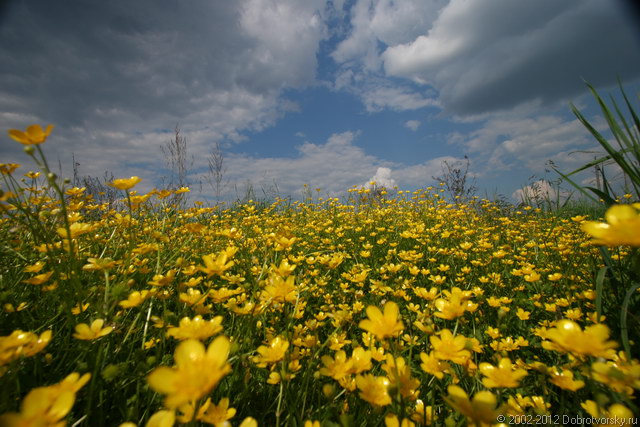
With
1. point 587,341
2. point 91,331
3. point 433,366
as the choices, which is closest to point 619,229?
point 587,341

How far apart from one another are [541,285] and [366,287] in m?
1.74

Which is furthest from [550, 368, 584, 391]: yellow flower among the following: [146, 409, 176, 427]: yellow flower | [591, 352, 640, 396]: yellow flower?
[146, 409, 176, 427]: yellow flower

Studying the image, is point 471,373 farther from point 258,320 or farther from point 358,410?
point 258,320

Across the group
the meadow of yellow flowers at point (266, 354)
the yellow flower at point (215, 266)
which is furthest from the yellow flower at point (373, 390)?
the yellow flower at point (215, 266)

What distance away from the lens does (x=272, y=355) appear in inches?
45.7

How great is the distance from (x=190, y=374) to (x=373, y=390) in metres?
0.60

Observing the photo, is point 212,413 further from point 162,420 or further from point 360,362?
point 360,362

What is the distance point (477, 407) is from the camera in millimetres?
713

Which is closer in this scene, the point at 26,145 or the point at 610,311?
the point at 26,145

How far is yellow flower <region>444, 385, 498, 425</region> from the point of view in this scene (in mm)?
708

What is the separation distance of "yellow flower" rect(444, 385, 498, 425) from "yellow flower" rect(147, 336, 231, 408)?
1.87 ft

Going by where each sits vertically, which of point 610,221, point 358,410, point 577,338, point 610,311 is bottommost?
point 358,410

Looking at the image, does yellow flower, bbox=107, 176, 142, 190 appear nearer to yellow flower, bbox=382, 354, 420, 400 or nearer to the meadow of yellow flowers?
the meadow of yellow flowers

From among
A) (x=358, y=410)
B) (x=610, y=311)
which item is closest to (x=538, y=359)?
(x=610, y=311)
